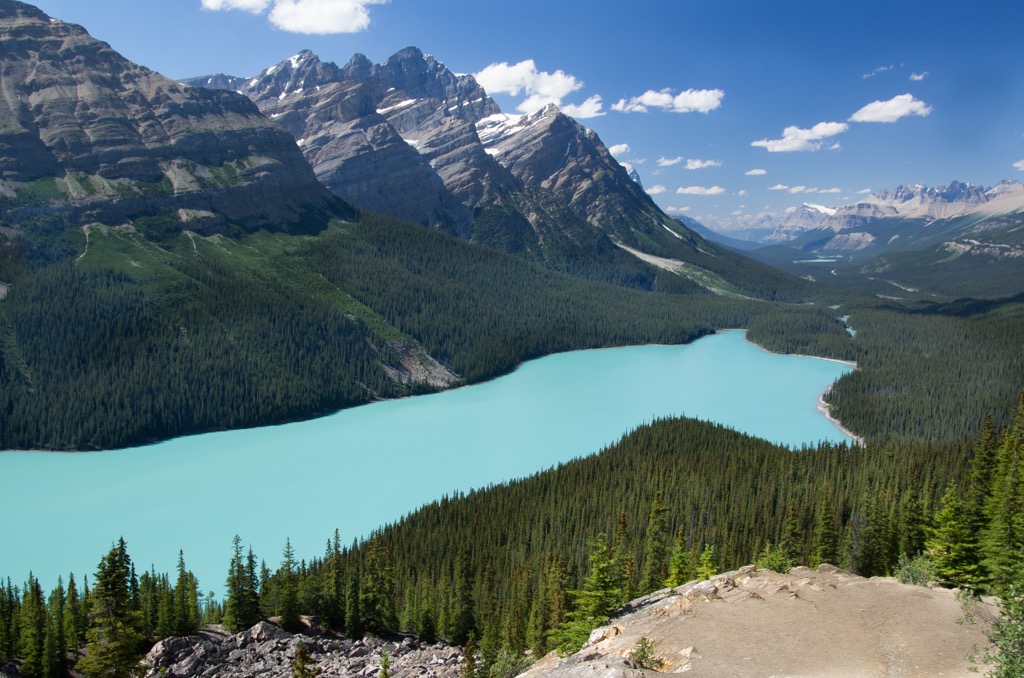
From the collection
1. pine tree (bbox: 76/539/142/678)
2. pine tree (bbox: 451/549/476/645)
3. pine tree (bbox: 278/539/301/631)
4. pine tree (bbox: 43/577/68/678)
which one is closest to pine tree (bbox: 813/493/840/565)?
pine tree (bbox: 451/549/476/645)

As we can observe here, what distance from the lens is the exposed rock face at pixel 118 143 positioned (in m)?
136

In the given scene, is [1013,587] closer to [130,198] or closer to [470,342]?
[470,342]

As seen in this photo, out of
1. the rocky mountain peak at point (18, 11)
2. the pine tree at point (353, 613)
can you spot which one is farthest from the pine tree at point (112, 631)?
the rocky mountain peak at point (18, 11)

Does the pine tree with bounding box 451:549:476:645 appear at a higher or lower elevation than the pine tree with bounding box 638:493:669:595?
lower

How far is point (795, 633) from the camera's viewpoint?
77.0 ft

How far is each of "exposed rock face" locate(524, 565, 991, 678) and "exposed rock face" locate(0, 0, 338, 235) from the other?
136 meters

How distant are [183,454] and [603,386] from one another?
7538 centimetres

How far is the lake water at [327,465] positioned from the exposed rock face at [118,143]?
220ft

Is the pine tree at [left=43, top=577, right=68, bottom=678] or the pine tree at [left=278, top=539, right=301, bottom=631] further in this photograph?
the pine tree at [left=278, top=539, right=301, bottom=631]

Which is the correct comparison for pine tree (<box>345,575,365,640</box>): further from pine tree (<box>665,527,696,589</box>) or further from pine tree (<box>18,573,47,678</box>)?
pine tree (<box>665,527,696,589</box>)

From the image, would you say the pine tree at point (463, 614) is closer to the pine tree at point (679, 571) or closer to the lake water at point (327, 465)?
the pine tree at point (679, 571)

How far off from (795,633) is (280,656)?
2737 cm

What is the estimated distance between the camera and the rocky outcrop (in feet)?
120

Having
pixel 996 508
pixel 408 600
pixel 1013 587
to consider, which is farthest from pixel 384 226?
pixel 1013 587
